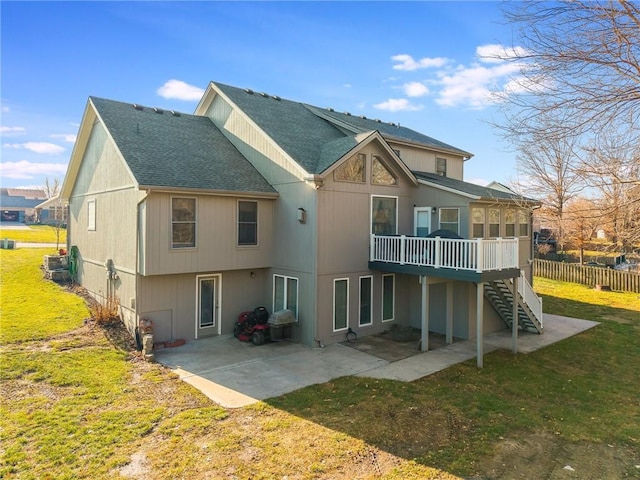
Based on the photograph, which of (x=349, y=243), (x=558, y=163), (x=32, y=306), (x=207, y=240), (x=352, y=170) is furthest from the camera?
(x=32, y=306)

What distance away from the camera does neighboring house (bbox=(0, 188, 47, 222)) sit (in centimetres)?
6469

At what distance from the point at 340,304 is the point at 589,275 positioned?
20537 mm

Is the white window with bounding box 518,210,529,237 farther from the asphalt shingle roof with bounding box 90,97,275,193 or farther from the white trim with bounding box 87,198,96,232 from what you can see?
the white trim with bounding box 87,198,96,232

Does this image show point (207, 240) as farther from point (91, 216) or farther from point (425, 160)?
point (425, 160)

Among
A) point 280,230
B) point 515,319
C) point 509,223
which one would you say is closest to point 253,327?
point 280,230

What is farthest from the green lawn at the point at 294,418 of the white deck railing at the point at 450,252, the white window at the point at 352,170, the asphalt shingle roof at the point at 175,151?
the white window at the point at 352,170

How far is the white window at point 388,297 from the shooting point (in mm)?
14130

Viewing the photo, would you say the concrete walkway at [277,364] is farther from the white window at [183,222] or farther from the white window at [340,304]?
the white window at [183,222]

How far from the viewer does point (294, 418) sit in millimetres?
7367

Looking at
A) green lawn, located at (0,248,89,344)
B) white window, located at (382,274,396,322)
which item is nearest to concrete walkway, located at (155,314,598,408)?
white window, located at (382,274,396,322)

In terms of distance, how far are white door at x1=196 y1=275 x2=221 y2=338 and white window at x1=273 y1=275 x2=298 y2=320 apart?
6.32ft

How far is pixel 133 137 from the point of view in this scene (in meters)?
13.4

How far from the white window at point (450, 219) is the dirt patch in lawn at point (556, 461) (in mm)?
7898

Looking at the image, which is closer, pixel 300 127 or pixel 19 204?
pixel 300 127
